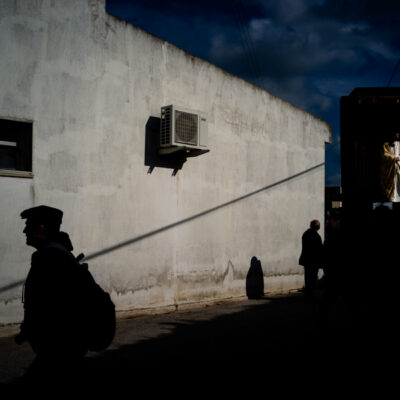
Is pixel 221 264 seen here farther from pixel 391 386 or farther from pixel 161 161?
pixel 391 386

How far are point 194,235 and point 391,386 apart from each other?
19.3ft

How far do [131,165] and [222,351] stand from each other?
3926 mm

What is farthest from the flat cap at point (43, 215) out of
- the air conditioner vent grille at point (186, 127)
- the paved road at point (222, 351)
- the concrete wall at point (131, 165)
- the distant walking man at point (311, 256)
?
the distant walking man at point (311, 256)

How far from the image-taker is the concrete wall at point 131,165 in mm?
7496

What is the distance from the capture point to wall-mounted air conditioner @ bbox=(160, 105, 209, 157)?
9.17 meters

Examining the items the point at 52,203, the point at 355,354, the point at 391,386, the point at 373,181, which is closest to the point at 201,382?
the point at 391,386

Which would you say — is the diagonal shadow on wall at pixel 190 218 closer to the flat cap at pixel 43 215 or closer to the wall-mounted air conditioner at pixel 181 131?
the wall-mounted air conditioner at pixel 181 131

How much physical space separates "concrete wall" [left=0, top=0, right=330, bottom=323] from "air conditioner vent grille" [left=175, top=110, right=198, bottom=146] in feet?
1.63

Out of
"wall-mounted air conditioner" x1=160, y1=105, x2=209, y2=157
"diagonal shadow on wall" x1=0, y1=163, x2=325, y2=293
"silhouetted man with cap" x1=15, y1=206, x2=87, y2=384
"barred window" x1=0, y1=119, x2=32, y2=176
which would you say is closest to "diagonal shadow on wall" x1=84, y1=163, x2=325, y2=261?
"diagonal shadow on wall" x1=0, y1=163, x2=325, y2=293

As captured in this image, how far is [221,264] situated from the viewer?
36.2 feet

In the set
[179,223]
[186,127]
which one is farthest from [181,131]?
[179,223]

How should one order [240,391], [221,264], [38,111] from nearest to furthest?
1. [240,391]
2. [38,111]
3. [221,264]

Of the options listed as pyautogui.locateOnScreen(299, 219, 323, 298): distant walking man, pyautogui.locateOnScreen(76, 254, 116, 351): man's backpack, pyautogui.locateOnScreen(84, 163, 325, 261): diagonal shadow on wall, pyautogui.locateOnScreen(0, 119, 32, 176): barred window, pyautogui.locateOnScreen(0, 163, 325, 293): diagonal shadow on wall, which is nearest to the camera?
pyautogui.locateOnScreen(76, 254, 116, 351): man's backpack

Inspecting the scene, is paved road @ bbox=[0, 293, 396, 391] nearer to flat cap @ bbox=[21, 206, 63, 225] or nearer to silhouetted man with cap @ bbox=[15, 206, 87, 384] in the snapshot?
silhouetted man with cap @ bbox=[15, 206, 87, 384]
